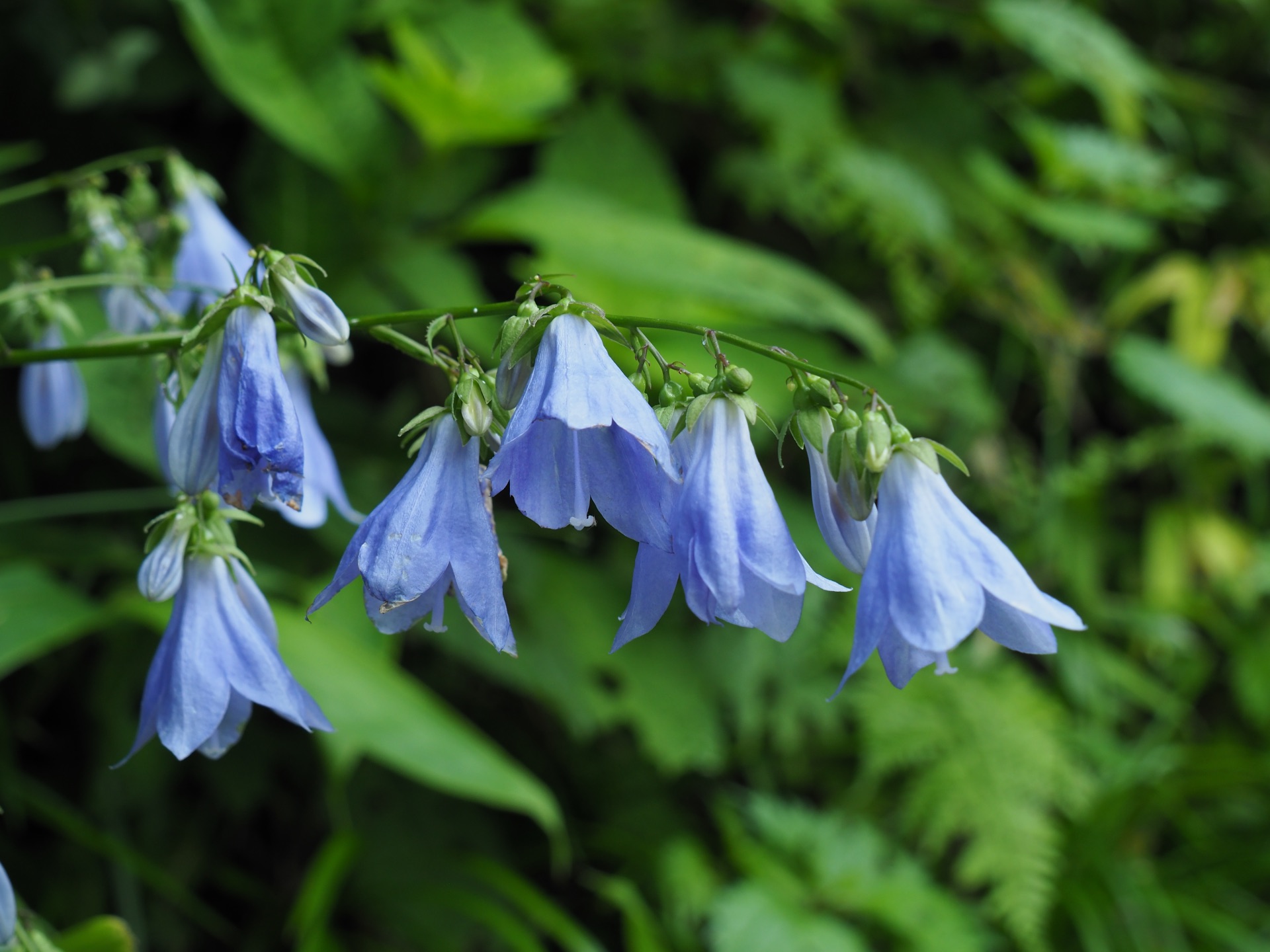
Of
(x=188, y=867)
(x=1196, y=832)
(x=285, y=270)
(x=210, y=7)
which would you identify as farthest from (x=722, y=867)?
(x=210, y=7)

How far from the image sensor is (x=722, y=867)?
2.44m

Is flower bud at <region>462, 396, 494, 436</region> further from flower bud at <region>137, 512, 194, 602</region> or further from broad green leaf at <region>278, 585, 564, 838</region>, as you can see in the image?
broad green leaf at <region>278, 585, 564, 838</region>

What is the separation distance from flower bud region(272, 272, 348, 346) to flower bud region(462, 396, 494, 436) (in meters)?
0.13

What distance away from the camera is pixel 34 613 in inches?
60.1

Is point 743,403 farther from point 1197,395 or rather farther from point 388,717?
point 1197,395

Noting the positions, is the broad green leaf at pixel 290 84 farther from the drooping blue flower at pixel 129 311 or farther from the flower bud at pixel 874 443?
the flower bud at pixel 874 443

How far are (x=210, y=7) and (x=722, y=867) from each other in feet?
7.21

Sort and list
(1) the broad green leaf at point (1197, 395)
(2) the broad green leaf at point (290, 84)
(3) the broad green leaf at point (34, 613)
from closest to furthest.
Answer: (3) the broad green leaf at point (34, 613), (2) the broad green leaf at point (290, 84), (1) the broad green leaf at point (1197, 395)

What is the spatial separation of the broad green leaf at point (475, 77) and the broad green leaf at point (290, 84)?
0.08 metres

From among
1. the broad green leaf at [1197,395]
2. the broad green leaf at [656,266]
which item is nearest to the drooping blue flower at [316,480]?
the broad green leaf at [656,266]

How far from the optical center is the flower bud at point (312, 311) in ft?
2.63

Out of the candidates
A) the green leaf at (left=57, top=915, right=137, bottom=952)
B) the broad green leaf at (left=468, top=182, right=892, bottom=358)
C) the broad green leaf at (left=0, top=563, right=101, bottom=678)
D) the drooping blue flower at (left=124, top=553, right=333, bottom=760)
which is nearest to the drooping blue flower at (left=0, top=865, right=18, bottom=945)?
the drooping blue flower at (left=124, top=553, right=333, bottom=760)

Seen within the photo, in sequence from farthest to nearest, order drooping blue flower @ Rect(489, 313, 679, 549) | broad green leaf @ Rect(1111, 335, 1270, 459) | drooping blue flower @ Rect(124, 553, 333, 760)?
broad green leaf @ Rect(1111, 335, 1270, 459)
drooping blue flower @ Rect(124, 553, 333, 760)
drooping blue flower @ Rect(489, 313, 679, 549)

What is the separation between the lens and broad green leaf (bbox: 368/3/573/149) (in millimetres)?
1865
